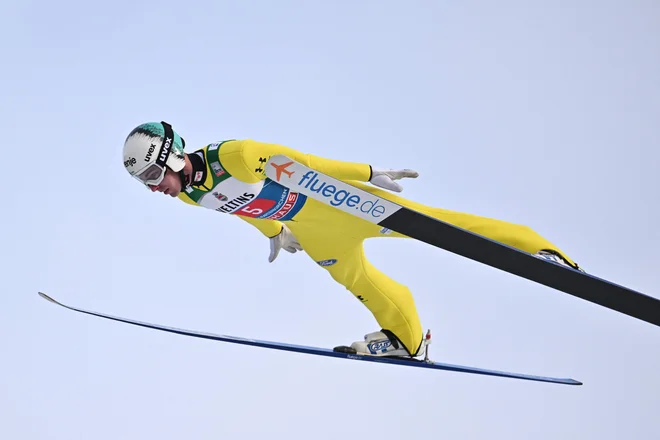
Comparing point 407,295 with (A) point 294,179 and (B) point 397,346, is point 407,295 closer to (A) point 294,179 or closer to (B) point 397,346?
(B) point 397,346

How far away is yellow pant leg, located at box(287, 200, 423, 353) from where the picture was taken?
355 centimetres

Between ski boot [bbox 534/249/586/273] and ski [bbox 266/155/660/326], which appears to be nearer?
ski [bbox 266/155/660/326]

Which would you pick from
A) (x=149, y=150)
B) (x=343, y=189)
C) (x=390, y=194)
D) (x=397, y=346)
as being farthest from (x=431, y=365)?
(x=149, y=150)

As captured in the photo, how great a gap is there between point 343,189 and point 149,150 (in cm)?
83

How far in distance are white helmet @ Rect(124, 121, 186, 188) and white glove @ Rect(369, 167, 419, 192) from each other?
825 mm

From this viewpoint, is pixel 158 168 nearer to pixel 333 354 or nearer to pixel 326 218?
pixel 326 218

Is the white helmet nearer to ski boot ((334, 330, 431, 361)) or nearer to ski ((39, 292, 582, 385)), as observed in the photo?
ski ((39, 292, 582, 385))

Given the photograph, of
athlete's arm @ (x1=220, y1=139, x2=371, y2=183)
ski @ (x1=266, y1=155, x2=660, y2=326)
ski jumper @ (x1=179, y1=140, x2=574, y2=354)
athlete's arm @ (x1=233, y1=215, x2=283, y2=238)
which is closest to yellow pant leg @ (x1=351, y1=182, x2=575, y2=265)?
ski jumper @ (x1=179, y1=140, x2=574, y2=354)

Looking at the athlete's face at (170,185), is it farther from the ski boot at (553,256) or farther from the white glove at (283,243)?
the ski boot at (553,256)

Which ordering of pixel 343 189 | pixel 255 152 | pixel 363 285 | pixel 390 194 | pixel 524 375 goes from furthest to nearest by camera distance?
pixel 524 375, pixel 363 285, pixel 390 194, pixel 255 152, pixel 343 189

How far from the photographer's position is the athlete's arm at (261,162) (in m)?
3.20

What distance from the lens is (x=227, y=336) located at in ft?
13.2

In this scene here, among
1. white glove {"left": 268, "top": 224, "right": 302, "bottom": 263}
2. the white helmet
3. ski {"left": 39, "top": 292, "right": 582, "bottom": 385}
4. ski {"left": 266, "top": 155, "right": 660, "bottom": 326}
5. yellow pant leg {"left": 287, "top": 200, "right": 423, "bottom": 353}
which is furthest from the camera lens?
white glove {"left": 268, "top": 224, "right": 302, "bottom": 263}

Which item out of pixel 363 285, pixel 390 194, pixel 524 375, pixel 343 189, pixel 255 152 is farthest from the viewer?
pixel 524 375
